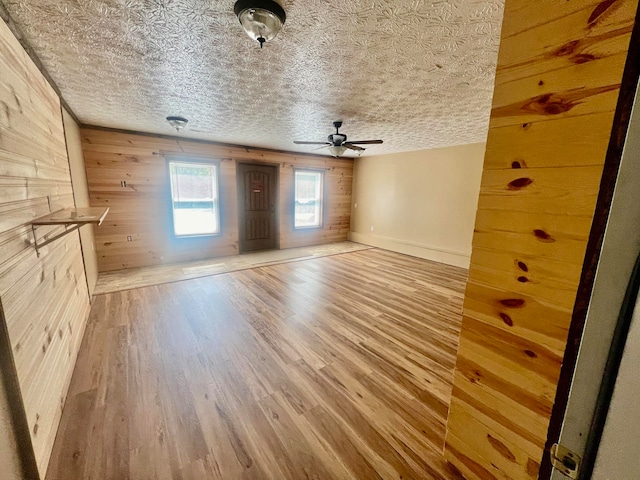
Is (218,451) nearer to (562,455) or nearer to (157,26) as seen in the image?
(562,455)

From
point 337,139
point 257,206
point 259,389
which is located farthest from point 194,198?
point 259,389

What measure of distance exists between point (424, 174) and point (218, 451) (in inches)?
228

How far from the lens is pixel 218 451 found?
1.43 meters

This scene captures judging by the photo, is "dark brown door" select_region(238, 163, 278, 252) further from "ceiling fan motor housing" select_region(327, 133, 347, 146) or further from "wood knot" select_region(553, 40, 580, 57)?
"wood knot" select_region(553, 40, 580, 57)

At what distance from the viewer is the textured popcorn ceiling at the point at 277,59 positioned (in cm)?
141

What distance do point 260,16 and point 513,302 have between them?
185cm

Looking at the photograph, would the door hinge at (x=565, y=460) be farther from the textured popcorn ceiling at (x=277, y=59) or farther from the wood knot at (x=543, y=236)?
the textured popcorn ceiling at (x=277, y=59)

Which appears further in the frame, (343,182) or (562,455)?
(343,182)

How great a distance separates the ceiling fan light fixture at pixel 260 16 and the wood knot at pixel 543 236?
1.63 metres

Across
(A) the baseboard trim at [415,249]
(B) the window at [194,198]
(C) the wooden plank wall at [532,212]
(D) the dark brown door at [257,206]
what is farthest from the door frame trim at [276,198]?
(C) the wooden plank wall at [532,212]

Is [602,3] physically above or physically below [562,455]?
above

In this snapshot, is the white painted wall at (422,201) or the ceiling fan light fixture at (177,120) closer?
the ceiling fan light fixture at (177,120)

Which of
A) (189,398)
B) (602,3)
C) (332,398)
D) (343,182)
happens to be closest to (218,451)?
(189,398)

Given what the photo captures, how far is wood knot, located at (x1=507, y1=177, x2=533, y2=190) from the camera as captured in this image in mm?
964
